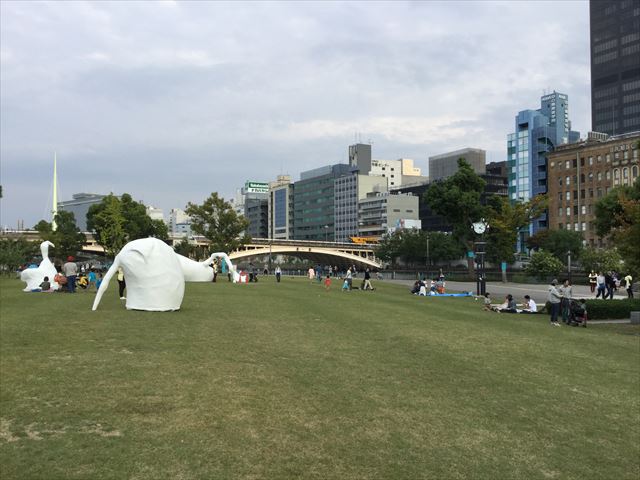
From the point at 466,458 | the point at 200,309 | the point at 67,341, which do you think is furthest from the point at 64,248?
the point at 466,458

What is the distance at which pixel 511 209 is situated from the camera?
5422 cm

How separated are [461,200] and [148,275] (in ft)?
131

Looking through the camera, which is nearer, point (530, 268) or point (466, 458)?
point (466, 458)

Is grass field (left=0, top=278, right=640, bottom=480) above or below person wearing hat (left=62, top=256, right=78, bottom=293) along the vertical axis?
below

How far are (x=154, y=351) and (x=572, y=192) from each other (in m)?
101

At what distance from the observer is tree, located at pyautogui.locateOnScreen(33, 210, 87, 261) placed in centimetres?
7106

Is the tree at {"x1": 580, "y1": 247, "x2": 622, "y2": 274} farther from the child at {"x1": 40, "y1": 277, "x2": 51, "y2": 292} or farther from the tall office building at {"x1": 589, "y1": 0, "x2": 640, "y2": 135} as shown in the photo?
the tall office building at {"x1": 589, "y1": 0, "x2": 640, "y2": 135}

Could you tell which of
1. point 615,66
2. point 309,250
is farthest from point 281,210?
point 615,66

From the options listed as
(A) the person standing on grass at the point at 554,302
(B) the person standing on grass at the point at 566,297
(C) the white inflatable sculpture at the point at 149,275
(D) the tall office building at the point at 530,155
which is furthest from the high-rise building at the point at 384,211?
(C) the white inflatable sculpture at the point at 149,275

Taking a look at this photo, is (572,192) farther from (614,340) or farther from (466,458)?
(466,458)

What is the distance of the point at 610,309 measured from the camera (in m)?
22.6

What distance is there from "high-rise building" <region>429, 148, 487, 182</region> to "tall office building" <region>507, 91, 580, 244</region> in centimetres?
2939

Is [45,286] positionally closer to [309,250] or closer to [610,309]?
[610,309]

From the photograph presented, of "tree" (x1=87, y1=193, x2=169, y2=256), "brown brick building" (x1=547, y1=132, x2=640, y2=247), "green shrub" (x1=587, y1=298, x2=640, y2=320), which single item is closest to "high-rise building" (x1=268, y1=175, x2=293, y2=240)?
"brown brick building" (x1=547, y1=132, x2=640, y2=247)
